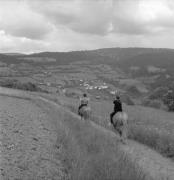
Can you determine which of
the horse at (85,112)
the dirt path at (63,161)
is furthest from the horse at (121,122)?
the horse at (85,112)

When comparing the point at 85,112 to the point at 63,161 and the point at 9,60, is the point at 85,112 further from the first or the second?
the point at 9,60

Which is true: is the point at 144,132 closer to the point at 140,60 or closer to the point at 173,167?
the point at 173,167

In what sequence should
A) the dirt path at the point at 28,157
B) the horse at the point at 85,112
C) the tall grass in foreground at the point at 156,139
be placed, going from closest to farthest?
the dirt path at the point at 28,157 < the tall grass in foreground at the point at 156,139 < the horse at the point at 85,112

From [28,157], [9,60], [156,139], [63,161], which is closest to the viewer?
[28,157]

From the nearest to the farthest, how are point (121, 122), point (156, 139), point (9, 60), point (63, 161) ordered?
point (63, 161), point (121, 122), point (156, 139), point (9, 60)

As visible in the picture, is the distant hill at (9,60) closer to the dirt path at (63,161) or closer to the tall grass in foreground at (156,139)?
the tall grass in foreground at (156,139)

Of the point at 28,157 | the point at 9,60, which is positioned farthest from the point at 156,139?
the point at 9,60

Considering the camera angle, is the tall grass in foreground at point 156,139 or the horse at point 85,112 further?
the horse at point 85,112

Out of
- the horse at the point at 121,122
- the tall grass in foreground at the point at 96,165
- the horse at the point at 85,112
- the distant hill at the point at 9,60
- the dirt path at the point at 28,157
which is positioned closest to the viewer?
the tall grass in foreground at the point at 96,165

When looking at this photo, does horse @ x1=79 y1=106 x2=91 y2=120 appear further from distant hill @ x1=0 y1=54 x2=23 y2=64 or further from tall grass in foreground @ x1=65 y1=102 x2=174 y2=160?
distant hill @ x1=0 y1=54 x2=23 y2=64

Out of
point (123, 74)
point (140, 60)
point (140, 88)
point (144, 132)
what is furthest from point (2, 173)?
point (140, 60)

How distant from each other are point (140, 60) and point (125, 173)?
15732cm

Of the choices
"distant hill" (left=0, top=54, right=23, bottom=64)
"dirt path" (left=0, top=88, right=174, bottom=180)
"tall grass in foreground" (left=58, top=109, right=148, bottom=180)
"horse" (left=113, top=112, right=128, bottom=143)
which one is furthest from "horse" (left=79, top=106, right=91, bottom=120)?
"distant hill" (left=0, top=54, right=23, bottom=64)

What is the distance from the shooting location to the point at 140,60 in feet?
538
